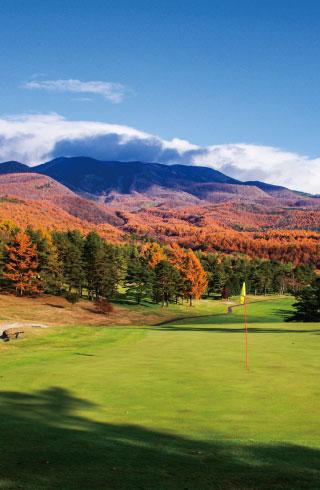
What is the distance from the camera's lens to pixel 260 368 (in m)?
21.7

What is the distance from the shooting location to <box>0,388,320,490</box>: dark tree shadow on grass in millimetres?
7977

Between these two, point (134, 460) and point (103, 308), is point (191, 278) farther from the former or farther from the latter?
point (134, 460)

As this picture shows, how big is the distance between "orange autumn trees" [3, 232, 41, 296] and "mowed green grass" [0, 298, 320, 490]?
61.9 meters

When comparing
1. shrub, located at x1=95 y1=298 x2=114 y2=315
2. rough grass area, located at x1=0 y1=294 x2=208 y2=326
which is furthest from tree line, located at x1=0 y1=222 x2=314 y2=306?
shrub, located at x1=95 y1=298 x2=114 y2=315

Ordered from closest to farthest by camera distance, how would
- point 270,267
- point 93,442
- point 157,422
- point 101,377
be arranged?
1. point 93,442
2. point 157,422
3. point 101,377
4. point 270,267


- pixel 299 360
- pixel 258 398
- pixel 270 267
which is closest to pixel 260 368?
pixel 299 360

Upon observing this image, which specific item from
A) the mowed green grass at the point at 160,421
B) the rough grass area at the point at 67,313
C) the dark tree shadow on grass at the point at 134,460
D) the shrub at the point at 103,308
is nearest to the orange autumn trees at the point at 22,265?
the rough grass area at the point at 67,313

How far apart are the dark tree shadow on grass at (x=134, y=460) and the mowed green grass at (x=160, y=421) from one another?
0.02 m

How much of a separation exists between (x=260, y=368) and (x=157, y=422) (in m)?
10.1

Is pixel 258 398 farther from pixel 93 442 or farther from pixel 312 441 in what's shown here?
pixel 93 442

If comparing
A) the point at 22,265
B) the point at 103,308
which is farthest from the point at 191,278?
the point at 22,265

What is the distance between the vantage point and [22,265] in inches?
3406

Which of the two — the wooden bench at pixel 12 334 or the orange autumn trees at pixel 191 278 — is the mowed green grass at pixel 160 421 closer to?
the wooden bench at pixel 12 334

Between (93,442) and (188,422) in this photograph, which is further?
(188,422)
